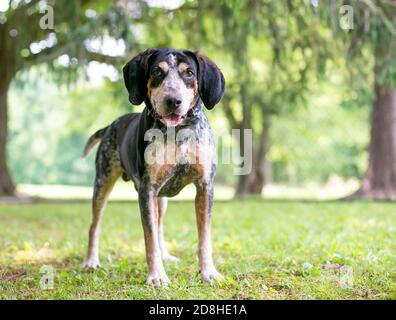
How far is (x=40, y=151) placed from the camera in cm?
4325

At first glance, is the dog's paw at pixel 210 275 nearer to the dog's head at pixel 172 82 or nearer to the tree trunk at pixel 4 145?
the dog's head at pixel 172 82

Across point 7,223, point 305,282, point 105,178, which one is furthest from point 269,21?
point 305,282

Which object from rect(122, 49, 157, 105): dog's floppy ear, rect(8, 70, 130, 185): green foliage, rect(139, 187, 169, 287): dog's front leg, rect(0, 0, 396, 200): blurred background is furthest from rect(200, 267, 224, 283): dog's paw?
rect(8, 70, 130, 185): green foliage

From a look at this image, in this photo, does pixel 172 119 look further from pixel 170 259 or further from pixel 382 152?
pixel 382 152

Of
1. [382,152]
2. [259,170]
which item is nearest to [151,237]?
[382,152]

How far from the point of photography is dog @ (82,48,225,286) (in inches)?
167

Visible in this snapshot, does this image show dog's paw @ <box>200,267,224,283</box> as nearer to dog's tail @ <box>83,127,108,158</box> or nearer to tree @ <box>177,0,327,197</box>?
dog's tail @ <box>83,127,108,158</box>

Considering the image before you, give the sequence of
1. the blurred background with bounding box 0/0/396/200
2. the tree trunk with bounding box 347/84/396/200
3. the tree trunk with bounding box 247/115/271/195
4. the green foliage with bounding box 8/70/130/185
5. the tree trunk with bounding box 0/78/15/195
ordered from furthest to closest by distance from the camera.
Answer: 1. the green foliage with bounding box 8/70/130/185
2. the tree trunk with bounding box 247/115/271/195
3. the tree trunk with bounding box 0/78/15/195
4. the tree trunk with bounding box 347/84/396/200
5. the blurred background with bounding box 0/0/396/200

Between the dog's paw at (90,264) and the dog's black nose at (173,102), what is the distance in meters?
2.04

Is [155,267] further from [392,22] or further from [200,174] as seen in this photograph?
[392,22]

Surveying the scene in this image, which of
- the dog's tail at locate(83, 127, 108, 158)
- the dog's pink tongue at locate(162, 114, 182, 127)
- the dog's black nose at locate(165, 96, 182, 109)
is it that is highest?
the dog's black nose at locate(165, 96, 182, 109)

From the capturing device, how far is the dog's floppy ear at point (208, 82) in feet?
14.7

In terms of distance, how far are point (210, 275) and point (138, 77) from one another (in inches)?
68.0

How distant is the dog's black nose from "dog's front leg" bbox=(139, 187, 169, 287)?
79 cm
